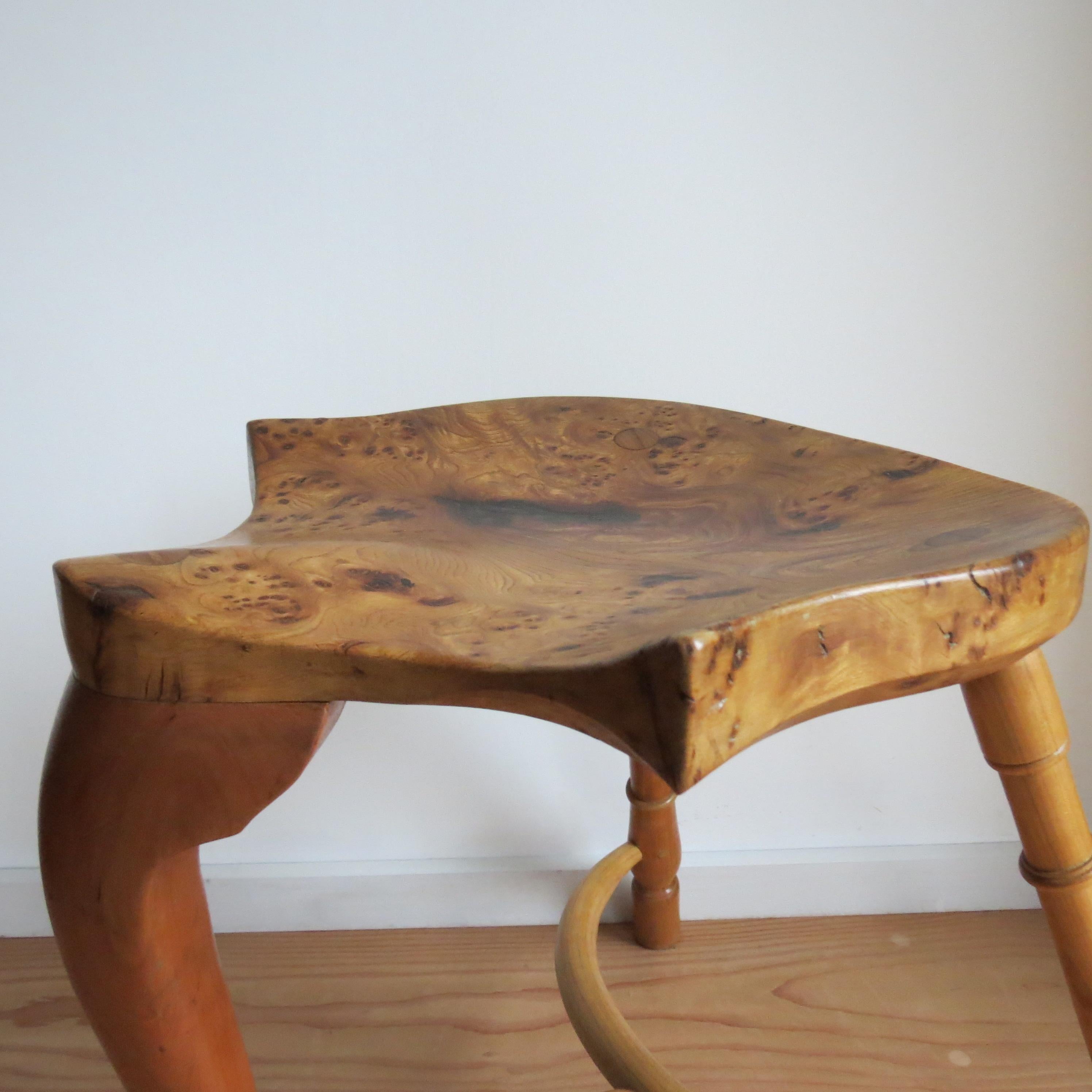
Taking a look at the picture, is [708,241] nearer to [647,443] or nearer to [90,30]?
[647,443]

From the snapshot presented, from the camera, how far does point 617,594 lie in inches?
13.1

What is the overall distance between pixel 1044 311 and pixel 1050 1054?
56cm

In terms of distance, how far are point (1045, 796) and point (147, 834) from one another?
1.17ft

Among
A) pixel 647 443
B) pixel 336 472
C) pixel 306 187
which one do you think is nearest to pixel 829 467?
pixel 647 443

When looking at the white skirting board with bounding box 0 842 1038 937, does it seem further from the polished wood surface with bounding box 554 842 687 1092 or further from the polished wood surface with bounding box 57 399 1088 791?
the polished wood surface with bounding box 57 399 1088 791

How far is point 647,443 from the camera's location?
1.77 ft

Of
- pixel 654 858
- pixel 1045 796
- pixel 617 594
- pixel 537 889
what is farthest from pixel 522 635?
pixel 537 889

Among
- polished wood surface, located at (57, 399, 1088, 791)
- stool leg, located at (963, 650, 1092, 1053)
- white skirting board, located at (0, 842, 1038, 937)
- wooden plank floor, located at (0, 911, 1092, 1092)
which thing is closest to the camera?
polished wood surface, located at (57, 399, 1088, 791)

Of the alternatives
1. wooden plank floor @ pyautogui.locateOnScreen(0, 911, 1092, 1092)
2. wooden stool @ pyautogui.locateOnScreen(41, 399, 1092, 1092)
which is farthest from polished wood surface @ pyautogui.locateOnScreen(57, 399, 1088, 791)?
wooden plank floor @ pyautogui.locateOnScreen(0, 911, 1092, 1092)

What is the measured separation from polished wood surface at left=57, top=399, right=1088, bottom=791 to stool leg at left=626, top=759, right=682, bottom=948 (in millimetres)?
263

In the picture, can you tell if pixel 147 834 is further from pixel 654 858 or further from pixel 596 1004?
pixel 654 858

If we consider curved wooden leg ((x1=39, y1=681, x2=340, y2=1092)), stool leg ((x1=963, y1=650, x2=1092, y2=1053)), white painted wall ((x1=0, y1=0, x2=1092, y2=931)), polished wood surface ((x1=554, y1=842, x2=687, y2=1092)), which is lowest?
polished wood surface ((x1=554, y1=842, x2=687, y2=1092))

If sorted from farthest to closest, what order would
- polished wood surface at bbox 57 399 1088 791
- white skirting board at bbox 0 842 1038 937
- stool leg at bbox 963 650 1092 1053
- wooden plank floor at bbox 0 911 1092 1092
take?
1. white skirting board at bbox 0 842 1038 937
2. wooden plank floor at bbox 0 911 1092 1092
3. stool leg at bbox 963 650 1092 1053
4. polished wood surface at bbox 57 399 1088 791

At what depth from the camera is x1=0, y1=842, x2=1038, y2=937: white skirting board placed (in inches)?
34.8
